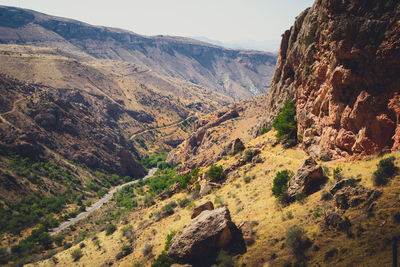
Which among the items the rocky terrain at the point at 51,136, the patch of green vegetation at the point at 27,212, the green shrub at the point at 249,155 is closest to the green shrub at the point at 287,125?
the green shrub at the point at 249,155

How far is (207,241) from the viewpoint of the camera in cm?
1853

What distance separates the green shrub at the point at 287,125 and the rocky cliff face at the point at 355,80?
209 inches

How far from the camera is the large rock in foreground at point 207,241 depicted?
60.8 ft

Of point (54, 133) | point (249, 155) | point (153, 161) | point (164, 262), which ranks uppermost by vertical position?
point (249, 155)

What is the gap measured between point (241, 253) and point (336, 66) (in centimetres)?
1886

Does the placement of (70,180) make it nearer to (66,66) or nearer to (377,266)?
(377,266)

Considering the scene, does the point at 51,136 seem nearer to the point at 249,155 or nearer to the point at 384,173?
the point at 249,155

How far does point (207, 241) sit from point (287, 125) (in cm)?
2317

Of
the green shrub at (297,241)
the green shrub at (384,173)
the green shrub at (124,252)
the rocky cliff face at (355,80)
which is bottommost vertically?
the green shrub at (124,252)

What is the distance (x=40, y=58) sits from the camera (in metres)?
175

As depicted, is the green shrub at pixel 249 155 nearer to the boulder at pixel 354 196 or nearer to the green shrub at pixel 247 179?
the green shrub at pixel 247 179

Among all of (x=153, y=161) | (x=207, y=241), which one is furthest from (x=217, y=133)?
(x=207, y=241)

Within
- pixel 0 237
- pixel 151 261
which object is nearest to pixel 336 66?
pixel 151 261

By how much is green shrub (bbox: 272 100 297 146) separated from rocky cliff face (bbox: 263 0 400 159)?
5321 mm
